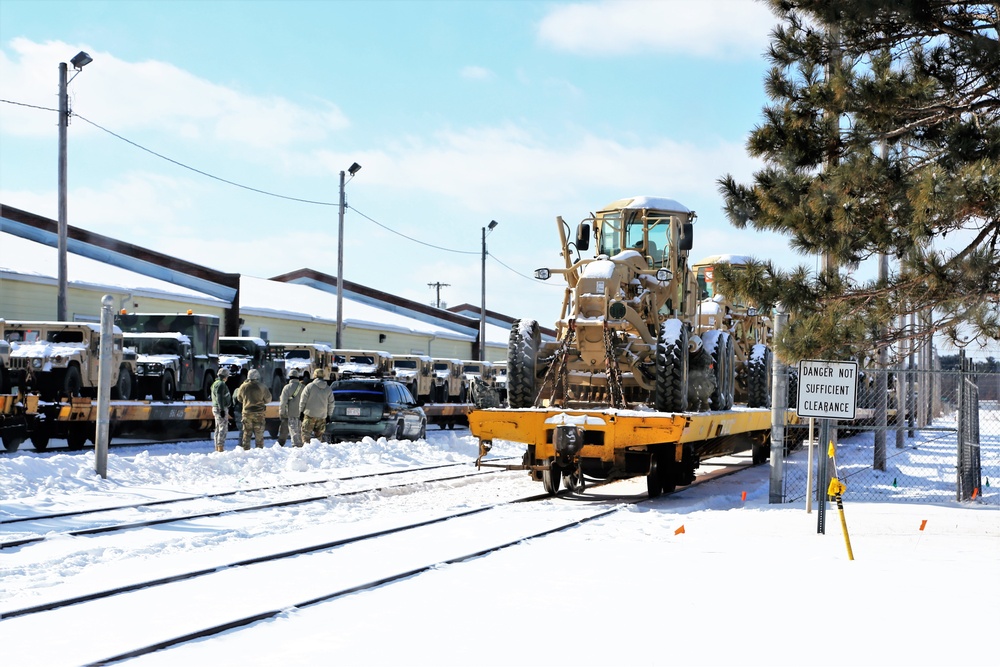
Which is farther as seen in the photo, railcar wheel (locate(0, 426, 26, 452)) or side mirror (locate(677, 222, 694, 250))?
railcar wheel (locate(0, 426, 26, 452))

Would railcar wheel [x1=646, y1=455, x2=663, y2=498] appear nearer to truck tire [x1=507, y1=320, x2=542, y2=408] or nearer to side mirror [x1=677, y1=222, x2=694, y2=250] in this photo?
truck tire [x1=507, y1=320, x2=542, y2=408]

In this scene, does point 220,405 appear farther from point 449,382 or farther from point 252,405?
point 449,382

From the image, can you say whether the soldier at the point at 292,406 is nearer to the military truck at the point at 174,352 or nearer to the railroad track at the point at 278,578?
the military truck at the point at 174,352

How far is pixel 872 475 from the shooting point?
21422 mm

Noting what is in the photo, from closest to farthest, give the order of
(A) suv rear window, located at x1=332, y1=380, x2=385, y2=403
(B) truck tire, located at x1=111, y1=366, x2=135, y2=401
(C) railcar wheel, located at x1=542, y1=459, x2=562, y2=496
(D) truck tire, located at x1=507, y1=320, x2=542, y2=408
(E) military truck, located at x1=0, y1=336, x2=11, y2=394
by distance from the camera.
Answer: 1. (C) railcar wheel, located at x1=542, y1=459, x2=562, y2=496
2. (D) truck tire, located at x1=507, y1=320, x2=542, y2=408
3. (E) military truck, located at x1=0, y1=336, x2=11, y2=394
4. (B) truck tire, located at x1=111, y1=366, x2=135, y2=401
5. (A) suv rear window, located at x1=332, y1=380, x2=385, y2=403

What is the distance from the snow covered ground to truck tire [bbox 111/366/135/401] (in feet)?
27.2

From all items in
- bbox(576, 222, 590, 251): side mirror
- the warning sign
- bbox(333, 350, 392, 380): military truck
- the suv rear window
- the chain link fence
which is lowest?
the chain link fence

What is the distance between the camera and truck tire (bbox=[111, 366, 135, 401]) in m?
23.3

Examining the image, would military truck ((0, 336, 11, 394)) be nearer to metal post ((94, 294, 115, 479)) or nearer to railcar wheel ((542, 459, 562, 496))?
metal post ((94, 294, 115, 479))

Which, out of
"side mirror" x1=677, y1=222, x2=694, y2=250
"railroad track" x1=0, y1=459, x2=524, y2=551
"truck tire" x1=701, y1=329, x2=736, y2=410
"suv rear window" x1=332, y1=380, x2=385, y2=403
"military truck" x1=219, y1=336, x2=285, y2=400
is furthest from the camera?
"military truck" x1=219, y1=336, x2=285, y2=400

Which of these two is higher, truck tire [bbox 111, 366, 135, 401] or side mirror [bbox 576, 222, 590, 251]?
side mirror [bbox 576, 222, 590, 251]

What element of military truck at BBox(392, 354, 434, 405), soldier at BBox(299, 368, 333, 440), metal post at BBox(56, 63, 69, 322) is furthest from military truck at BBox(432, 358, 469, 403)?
soldier at BBox(299, 368, 333, 440)

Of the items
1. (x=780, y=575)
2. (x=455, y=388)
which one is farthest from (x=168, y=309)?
(x=780, y=575)

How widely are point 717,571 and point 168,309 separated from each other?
3590cm
